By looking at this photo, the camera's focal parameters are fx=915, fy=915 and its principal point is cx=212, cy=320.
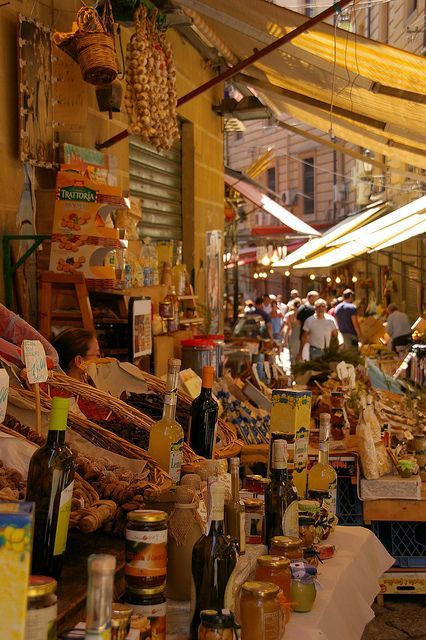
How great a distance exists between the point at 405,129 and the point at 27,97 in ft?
11.9

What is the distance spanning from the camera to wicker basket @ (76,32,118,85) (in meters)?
5.07

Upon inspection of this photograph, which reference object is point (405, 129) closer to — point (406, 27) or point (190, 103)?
point (190, 103)

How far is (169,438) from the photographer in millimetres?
3219

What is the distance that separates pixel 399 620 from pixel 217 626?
139 inches

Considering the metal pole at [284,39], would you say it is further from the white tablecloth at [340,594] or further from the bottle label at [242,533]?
the bottle label at [242,533]

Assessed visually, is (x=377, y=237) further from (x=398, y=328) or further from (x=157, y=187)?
(x=157, y=187)

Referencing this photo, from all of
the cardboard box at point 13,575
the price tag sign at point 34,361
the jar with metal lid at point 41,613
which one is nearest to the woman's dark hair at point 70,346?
the price tag sign at point 34,361

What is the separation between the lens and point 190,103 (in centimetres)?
1020

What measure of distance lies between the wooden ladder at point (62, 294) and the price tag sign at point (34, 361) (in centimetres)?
241

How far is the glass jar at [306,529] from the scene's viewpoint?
3393 mm

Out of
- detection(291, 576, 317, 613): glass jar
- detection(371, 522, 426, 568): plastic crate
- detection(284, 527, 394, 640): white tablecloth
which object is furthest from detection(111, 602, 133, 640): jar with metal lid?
detection(371, 522, 426, 568): plastic crate

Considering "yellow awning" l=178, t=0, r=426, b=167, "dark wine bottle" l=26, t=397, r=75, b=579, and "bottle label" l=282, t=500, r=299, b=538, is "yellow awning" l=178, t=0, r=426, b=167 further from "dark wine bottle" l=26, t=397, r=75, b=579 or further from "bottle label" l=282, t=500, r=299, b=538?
"dark wine bottle" l=26, t=397, r=75, b=579

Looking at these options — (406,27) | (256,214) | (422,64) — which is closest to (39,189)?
(422,64)

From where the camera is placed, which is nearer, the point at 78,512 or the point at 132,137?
the point at 78,512
